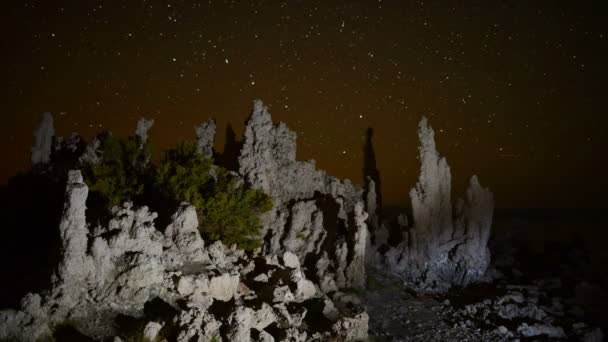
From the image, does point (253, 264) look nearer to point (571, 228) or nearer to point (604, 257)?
point (604, 257)

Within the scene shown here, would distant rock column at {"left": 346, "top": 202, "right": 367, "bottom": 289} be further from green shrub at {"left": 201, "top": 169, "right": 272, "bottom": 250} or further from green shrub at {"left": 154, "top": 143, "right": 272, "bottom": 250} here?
green shrub at {"left": 201, "top": 169, "right": 272, "bottom": 250}

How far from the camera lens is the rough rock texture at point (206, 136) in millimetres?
34812

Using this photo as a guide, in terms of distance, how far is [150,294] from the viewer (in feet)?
49.6

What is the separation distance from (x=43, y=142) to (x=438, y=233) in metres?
28.7

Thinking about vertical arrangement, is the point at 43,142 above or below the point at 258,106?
below

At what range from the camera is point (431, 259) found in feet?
115

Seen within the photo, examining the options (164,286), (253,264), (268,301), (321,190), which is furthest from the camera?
(321,190)

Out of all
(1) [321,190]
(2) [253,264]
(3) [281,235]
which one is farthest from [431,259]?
(2) [253,264]

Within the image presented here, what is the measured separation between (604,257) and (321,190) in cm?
3229

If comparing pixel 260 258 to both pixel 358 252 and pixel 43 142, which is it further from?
pixel 43 142

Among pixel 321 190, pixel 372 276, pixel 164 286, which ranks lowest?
pixel 372 276

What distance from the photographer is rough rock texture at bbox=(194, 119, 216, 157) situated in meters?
34.8

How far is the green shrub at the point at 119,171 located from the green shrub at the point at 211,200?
1538 millimetres

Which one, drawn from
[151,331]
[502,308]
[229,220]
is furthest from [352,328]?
[502,308]
